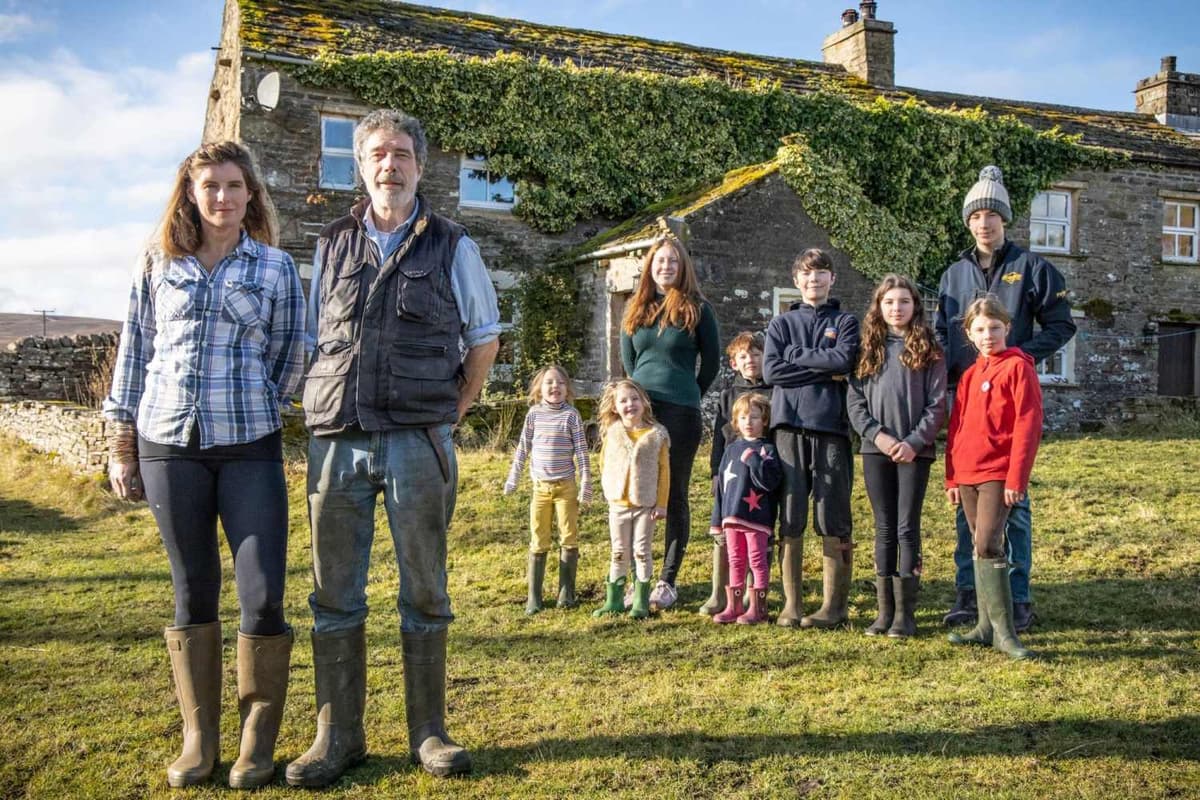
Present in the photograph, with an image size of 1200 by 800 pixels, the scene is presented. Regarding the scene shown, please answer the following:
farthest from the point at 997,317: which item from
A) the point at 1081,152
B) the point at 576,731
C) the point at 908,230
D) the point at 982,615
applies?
the point at 1081,152

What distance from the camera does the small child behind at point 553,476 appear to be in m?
6.31

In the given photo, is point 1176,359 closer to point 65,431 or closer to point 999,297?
point 999,297

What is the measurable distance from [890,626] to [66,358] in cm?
1861

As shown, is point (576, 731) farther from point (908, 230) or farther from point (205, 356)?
point (908, 230)

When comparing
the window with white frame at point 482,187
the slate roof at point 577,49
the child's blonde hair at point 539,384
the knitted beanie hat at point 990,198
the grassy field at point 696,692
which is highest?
the slate roof at point 577,49

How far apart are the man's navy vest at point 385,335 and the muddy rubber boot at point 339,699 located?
77 centimetres

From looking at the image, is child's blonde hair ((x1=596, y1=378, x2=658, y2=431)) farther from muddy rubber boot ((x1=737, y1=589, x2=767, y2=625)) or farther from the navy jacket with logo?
muddy rubber boot ((x1=737, y1=589, x2=767, y2=625))

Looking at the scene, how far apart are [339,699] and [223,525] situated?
744mm

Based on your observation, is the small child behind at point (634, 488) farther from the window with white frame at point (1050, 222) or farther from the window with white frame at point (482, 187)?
the window with white frame at point (1050, 222)

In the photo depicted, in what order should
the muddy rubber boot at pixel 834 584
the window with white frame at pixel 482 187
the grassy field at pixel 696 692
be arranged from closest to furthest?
the grassy field at pixel 696 692
the muddy rubber boot at pixel 834 584
the window with white frame at pixel 482 187

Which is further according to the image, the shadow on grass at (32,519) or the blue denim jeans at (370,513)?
the shadow on grass at (32,519)

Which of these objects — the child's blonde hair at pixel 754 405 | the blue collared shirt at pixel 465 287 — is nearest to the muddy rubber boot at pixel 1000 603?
the child's blonde hair at pixel 754 405

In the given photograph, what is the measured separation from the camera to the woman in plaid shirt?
362 cm

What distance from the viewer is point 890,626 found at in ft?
18.1
